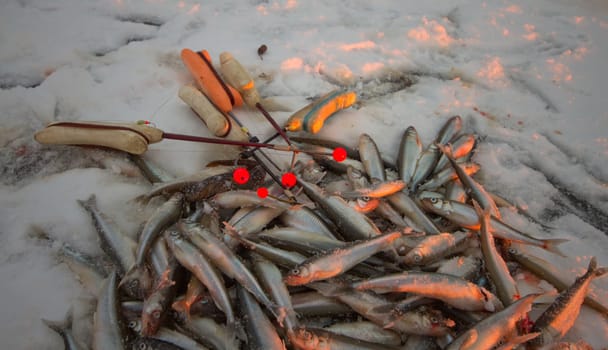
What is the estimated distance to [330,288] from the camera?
2.28m

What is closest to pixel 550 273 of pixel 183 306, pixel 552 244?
pixel 552 244

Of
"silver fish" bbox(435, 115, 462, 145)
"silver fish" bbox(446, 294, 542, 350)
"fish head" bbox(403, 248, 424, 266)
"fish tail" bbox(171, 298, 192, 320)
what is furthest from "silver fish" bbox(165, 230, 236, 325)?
"silver fish" bbox(435, 115, 462, 145)

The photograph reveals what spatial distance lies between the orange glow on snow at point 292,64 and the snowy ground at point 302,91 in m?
0.05

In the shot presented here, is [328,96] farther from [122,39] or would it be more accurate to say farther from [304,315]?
[122,39]

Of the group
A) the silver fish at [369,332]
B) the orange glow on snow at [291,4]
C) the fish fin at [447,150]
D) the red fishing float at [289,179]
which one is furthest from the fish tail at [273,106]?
the silver fish at [369,332]

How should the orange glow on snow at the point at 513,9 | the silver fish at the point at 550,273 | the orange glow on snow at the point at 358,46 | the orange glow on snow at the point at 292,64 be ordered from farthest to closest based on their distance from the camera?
the orange glow on snow at the point at 513,9
the orange glow on snow at the point at 358,46
the orange glow on snow at the point at 292,64
the silver fish at the point at 550,273

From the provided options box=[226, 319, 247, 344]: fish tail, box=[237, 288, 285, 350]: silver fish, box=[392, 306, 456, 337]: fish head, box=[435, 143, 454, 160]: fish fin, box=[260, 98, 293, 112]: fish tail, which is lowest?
box=[226, 319, 247, 344]: fish tail

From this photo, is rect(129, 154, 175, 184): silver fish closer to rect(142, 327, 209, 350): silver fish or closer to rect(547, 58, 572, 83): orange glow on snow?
rect(142, 327, 209, 350): silver fish

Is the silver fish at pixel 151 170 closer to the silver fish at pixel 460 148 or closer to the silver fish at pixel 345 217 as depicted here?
the silver fish at pixel 345 217

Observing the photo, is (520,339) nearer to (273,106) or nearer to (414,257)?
(414,257)

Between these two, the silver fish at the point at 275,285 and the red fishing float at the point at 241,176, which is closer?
the silver fish at the point at 275,285

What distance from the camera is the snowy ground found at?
2865 millimetres

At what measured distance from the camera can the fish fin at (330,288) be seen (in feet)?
7.43

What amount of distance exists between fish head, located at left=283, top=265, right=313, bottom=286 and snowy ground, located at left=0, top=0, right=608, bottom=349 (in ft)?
4.33
